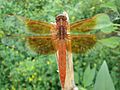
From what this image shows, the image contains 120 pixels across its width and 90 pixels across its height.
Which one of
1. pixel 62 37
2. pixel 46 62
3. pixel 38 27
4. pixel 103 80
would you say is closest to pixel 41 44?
pixel 38 27

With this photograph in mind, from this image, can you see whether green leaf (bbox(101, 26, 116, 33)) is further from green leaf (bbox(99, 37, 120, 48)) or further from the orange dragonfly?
the orange dragonfly

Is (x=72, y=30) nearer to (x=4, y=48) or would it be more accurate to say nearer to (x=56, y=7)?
(x=4, y=48)

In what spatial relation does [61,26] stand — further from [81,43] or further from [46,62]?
[46,62]

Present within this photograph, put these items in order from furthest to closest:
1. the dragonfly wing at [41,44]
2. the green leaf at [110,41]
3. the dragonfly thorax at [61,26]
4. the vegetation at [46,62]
→ the vegetation at [46,62] < the green leaf at [110,41] < the dragonfly wing at [41,44] < the dragonfly thorax at [61,26]

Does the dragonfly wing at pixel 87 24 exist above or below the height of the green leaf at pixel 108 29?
above

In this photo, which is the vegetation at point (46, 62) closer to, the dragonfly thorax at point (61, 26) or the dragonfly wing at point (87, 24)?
the dragonfly wing at point (87, 24)

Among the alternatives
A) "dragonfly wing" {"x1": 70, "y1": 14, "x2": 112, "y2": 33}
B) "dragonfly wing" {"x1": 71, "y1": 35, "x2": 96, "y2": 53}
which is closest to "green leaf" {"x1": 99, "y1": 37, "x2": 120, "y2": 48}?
"dragonfly wing" {"x1": 70, "y1": 14, "x2": 112, "y2": 33}

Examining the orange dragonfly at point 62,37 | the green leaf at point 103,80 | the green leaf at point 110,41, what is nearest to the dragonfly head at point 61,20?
the orange dragonfly at point 62,37
